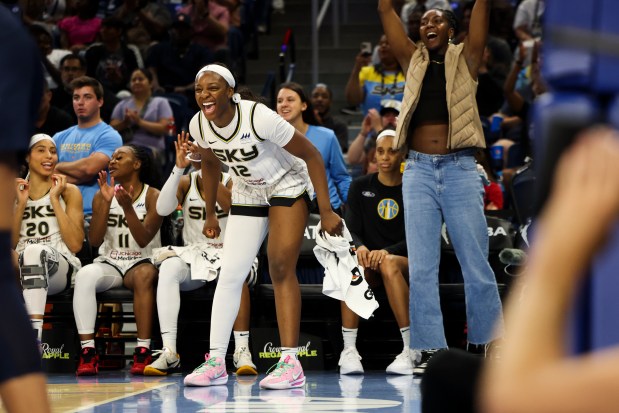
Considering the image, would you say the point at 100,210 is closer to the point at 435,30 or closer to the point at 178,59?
the point at 435,30

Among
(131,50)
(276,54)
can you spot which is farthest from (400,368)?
(276,54)

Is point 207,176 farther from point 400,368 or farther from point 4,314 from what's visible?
point 4,314

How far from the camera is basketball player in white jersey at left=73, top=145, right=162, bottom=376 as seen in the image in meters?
7.14

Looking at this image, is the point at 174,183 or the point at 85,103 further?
the point at 85,103

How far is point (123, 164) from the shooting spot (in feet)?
25.3

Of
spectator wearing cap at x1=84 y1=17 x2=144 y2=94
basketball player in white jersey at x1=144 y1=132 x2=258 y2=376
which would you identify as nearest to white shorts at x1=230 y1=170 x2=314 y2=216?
basketball player in white jersey at x1=144 y1=132 x2=258 y2=376

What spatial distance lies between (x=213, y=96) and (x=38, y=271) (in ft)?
7.13

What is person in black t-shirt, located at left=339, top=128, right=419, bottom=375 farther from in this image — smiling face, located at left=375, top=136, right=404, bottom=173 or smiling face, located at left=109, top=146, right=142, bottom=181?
smiling face, located at left=109, top=146, right=142, bottom=181

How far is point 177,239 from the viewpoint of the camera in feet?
25.7

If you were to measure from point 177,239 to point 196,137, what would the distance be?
2.05 metres

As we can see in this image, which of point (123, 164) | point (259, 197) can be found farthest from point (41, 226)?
point (259, 197)

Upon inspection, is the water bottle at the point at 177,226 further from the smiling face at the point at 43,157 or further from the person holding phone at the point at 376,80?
the person holding phone at the point at 376,80

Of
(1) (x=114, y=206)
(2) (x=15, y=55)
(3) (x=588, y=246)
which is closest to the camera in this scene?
(3) (x=588, y=246)

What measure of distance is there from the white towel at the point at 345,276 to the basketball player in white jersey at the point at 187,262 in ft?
2.51
